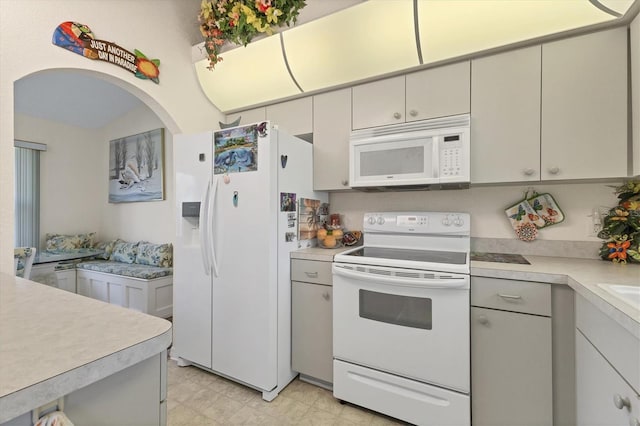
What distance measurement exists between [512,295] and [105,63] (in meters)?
2.69

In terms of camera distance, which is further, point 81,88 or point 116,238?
point 116,238

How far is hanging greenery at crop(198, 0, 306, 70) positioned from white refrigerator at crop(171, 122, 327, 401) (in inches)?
27.3

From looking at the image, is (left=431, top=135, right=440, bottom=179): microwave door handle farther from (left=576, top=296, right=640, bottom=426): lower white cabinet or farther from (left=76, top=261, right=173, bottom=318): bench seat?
(left=76, top=261, right=173, bottom=318): bench seat

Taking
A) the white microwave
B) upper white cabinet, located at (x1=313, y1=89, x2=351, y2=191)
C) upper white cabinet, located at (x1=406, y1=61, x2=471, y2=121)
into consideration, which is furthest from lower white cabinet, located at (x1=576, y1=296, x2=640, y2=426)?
upper white cabinet, located at (x1=313, y1=89, x2=351, y2=191)

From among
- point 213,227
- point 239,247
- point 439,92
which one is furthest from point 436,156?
point 213,227

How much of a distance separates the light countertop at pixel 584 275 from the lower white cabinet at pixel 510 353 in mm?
48

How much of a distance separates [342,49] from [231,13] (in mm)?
788

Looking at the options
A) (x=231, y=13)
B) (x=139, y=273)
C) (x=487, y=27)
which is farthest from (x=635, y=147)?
(x=139, y=273)

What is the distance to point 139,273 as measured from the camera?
3.04m

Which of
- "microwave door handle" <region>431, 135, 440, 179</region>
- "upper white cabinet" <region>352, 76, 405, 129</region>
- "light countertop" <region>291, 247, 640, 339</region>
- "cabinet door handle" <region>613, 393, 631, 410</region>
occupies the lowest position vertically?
"cabinet door handle" <region>613, 393, 631, 410</region>

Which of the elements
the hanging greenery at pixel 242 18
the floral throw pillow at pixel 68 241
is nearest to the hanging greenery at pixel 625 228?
the hanging greenery at pixel 242 18

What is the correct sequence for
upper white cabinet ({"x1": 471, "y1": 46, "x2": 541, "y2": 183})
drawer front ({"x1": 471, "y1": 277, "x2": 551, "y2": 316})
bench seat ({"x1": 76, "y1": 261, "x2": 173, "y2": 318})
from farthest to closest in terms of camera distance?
1. bench seat ({"x1": 76, "y1": 261, "x2": 173, "y2": 318})
2. upper white cabinet ({"x1": 471, "y1": 46, "x2": 541, "y2": 183})
3. drawer front ({"x1": 471, "y1": 277, "x2": 551, "y2": 316})

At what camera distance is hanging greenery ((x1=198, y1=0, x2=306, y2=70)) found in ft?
6.06

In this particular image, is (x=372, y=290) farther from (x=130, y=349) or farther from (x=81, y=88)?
(x=81, y=88)
